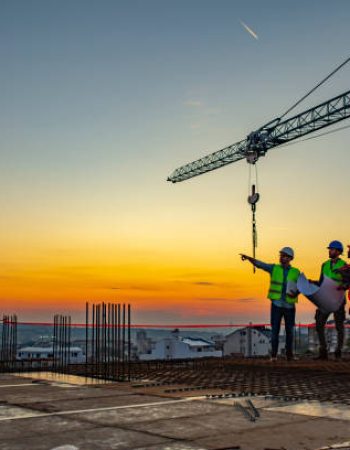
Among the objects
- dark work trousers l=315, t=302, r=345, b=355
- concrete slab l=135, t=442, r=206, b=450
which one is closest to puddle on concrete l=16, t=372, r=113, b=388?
concrete slab l=135, t=442, r=206, b=450

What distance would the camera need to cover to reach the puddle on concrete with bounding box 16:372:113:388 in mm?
12211

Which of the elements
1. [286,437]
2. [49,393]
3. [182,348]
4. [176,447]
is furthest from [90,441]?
[182,348]

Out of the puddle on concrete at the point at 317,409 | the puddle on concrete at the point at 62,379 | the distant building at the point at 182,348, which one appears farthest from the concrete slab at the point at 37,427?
the distant building at the point at 182,348

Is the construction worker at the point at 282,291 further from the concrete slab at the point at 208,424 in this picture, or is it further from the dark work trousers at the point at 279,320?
the concrete slab at the point at 208,424

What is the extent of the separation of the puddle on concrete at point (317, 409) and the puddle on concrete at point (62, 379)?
5.08 metres

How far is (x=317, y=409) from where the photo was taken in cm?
823

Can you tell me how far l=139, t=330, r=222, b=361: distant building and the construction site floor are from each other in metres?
74.7

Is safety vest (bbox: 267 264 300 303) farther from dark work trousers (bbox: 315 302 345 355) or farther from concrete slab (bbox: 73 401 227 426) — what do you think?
concrete slab (bbox: 73 401 227 426)

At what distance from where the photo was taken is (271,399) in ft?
30.5

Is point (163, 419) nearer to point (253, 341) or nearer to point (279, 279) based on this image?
point (279, 279)

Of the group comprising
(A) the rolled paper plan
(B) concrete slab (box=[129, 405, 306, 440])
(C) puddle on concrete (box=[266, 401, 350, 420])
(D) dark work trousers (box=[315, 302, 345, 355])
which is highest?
(A) the rolled paper plan

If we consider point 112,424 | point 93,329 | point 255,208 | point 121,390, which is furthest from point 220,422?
point 255,208

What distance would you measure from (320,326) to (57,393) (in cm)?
877

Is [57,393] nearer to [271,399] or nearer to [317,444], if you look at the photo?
[271,399]
